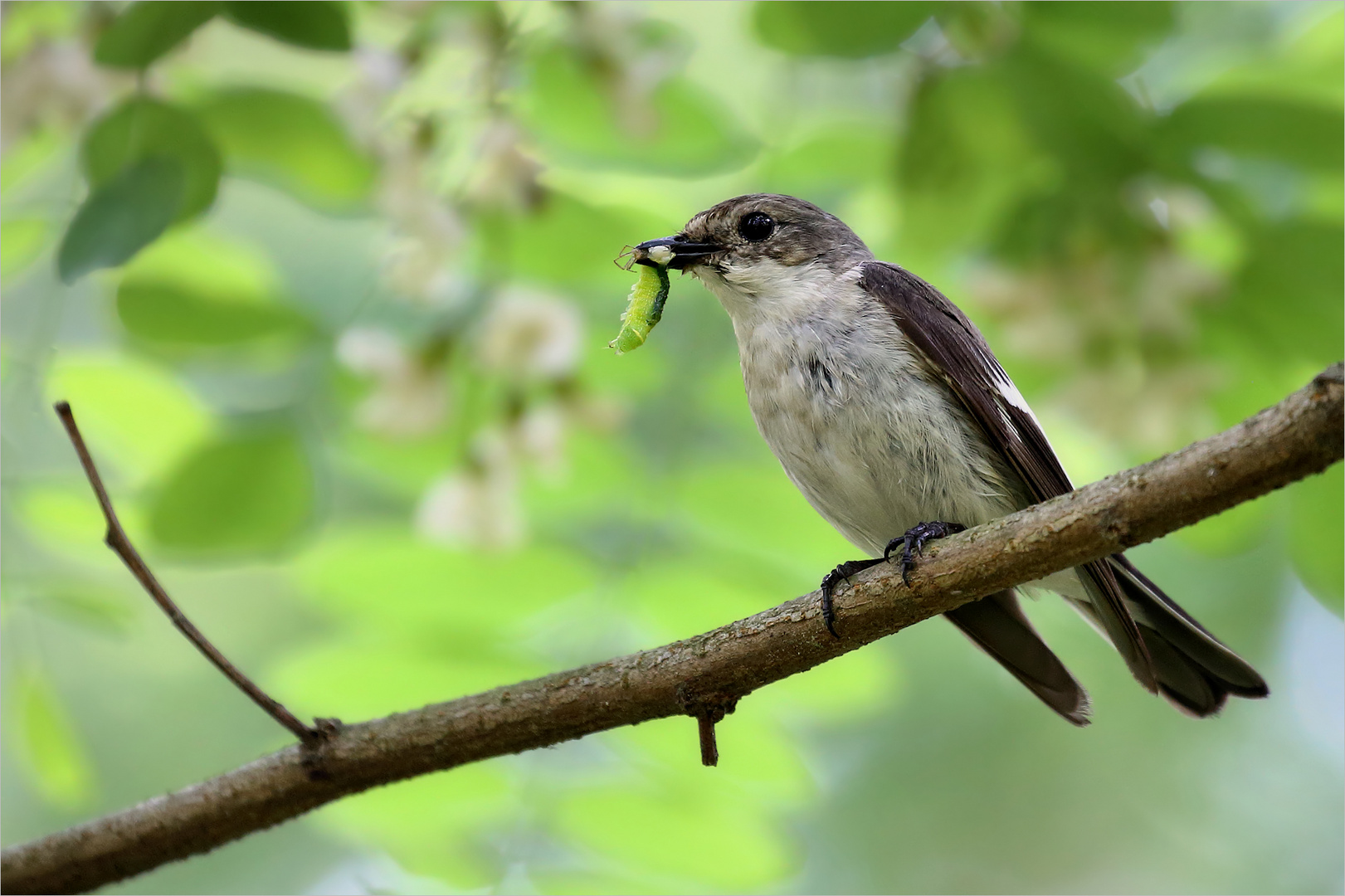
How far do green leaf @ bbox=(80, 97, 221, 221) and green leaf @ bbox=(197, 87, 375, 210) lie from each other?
0.22 meters

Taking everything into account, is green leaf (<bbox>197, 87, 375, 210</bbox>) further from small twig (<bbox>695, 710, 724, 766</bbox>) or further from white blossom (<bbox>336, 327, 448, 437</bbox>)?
small twig (<bbox>695, 710, 724, 766</bbox>)

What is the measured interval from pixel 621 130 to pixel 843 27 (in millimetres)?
745

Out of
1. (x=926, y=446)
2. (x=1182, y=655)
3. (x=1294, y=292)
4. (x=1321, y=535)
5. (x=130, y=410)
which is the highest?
(x=130, y=410)

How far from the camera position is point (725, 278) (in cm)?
387

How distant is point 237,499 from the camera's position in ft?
11.5

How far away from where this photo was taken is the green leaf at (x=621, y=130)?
376cm

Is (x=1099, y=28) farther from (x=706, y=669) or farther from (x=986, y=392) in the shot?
(x=706, y=669)

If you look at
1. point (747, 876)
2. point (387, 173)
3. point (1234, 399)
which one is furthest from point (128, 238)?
point (1234, 399)

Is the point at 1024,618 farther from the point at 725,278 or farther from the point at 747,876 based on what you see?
the point at 725,278

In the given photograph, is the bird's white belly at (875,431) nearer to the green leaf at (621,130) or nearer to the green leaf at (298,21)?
the green leaf at (621,130)

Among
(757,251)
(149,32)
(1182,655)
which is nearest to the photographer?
(149,32)

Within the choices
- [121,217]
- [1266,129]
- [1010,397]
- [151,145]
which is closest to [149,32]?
[151,145]

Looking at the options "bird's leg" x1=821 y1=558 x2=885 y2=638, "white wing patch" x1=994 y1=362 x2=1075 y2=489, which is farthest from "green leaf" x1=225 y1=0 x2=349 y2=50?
"white wing patch" x1=994 y1=362 x2=1075 y2=489

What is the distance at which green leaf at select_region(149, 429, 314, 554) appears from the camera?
343 centimetres
